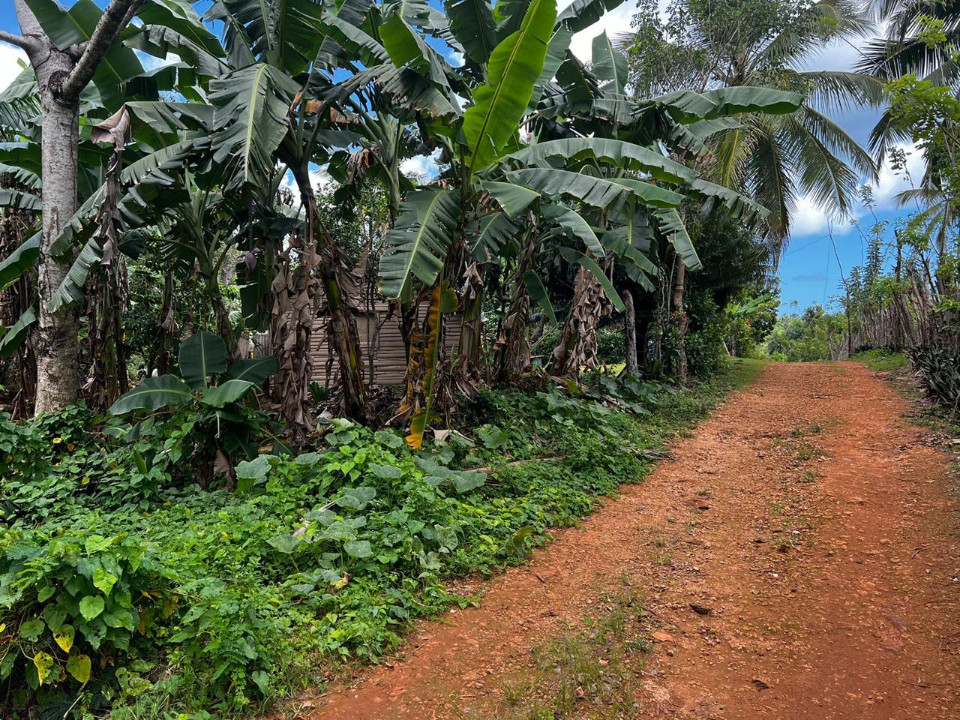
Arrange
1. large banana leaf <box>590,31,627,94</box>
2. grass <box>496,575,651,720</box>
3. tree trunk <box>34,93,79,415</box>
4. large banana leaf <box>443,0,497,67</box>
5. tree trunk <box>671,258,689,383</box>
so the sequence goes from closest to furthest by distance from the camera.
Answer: grass <box>496,575,651,720</box> < large banana leaf <box>443,0,497,67</box> < tree trunk <box>34,93,79,415</box> < large banana leaf <box>590,31,627,94</box> < tree trunk <box>671,258,689,383</box>

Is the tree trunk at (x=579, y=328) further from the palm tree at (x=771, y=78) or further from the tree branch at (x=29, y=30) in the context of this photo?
the tree branch at (x=29, y=30)

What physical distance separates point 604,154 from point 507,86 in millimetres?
1566

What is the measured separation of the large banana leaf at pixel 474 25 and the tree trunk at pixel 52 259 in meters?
4.22

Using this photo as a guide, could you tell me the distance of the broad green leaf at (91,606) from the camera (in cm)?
265

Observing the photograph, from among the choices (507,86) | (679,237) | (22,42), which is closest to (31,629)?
(507,86)

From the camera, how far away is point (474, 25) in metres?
6.20

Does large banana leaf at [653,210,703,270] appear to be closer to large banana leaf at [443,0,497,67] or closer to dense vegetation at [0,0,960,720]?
dense vegetation at [0,0,960,720]

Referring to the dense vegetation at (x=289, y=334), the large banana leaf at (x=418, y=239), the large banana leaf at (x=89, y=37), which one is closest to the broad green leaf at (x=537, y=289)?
the dense vegetation at (x=289, y=334)

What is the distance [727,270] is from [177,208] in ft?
38.9

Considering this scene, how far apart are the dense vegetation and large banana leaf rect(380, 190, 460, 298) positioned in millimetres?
33

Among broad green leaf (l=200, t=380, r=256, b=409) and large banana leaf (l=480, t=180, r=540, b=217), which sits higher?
large banana leaf (l=480, t=180, r=540, b=217)

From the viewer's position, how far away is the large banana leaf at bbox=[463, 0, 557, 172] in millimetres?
5008

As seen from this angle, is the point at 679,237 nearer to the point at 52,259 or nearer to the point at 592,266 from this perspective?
the point at 592,266

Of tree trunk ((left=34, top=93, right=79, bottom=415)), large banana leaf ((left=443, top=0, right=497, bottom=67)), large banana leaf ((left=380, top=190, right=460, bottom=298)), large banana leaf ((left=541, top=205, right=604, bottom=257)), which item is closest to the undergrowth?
tree trunk ((left=34, top=93, right=79, bottom=415))
